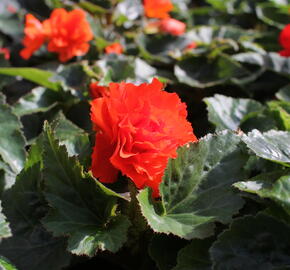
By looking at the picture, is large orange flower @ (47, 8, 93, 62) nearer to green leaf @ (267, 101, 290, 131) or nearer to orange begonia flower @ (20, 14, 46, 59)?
orange begonia flower @ (20, 14, 46, 59)

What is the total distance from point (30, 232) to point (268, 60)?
0.97m

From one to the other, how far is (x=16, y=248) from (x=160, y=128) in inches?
14.8

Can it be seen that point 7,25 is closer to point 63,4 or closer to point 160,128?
point 63,4

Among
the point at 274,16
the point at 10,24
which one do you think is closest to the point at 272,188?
the point at 274,16

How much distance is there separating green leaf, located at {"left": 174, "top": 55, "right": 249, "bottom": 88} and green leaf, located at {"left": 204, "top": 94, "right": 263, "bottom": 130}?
0.83ft

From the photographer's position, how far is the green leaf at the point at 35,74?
4.57 feet

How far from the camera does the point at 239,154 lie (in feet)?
2.88

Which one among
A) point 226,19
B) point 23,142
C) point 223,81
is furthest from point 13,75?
point 226,19

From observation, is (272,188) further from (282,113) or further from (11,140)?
(11,140)

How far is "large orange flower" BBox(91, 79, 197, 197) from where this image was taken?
0.85 metres

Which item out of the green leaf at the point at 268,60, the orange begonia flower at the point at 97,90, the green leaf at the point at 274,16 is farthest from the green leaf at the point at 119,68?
the green leaf at the point at 274,16

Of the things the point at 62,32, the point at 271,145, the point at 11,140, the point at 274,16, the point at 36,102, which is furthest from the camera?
the point at 274,16

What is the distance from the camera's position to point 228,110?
1.21m

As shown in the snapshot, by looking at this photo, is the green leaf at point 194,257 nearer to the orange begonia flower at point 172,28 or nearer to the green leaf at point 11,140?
the green leaf at point 11,140
